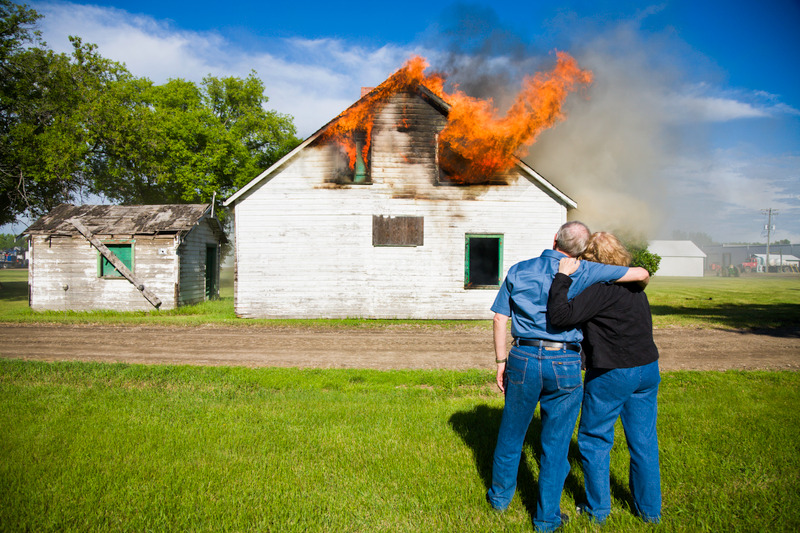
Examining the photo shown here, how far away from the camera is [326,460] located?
4.25 metres

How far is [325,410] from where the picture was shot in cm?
570

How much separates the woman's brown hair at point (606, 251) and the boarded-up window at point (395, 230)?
12.2m

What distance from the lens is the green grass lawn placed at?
337cm

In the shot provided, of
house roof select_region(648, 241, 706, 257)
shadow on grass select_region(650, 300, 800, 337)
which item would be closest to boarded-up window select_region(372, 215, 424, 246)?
shadow on grass select_region(650, 300, 800, 337)

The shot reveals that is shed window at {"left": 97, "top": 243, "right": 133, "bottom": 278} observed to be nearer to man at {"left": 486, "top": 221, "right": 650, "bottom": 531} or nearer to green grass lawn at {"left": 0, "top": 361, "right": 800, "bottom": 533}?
green grass lawn at {"left": 0, "top": 361, "right": 800, "bottom": 533}

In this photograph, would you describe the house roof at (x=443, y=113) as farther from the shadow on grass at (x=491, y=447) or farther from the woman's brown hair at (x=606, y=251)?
the woman's brown hair at (x=606, y=251)

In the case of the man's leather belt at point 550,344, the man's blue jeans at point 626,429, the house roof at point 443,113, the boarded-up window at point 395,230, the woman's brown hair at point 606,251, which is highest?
the house roof at point 443,113

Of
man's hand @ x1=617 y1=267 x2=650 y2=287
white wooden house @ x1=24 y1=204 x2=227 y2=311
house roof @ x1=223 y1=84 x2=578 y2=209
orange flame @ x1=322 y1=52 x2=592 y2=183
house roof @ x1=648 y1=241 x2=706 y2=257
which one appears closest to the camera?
man's hand @ x1=617 y1=267 x2=650 y2=287

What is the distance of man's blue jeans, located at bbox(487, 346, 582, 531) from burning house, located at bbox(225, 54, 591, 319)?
1245 cm

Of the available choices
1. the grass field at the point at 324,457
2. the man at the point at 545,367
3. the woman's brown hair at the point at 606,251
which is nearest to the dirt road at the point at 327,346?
the grass field at the point at 324,457

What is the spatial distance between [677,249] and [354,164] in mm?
78089

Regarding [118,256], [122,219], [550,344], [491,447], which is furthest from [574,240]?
[122,219]

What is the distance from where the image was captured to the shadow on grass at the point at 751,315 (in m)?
13.7

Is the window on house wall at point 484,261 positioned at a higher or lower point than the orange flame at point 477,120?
lower
